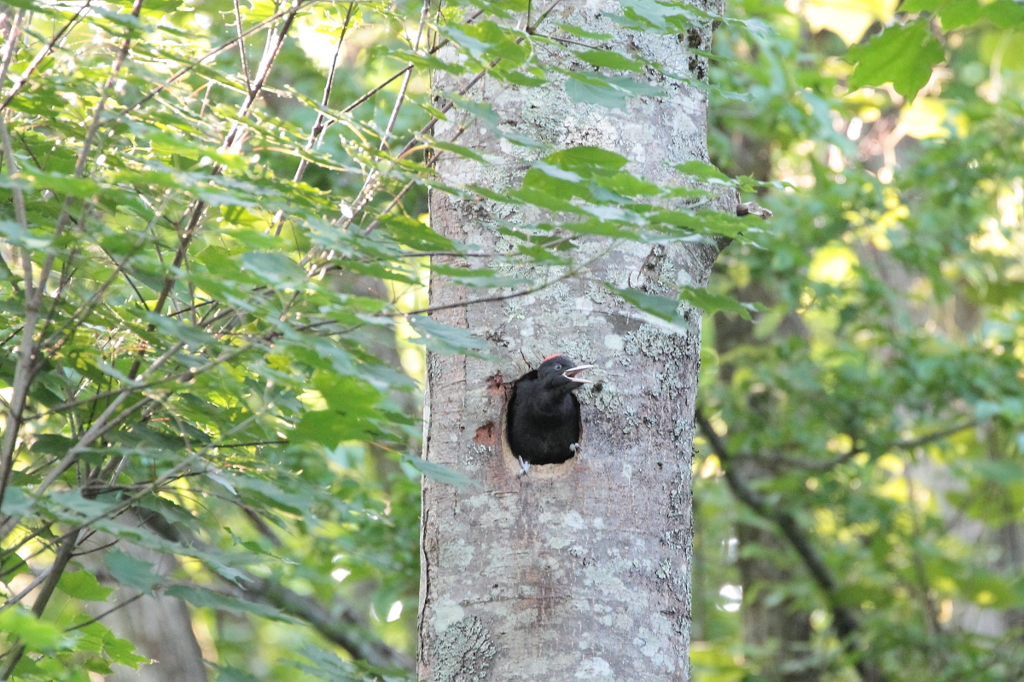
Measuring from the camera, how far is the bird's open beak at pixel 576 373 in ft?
7.47

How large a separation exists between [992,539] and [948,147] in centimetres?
398

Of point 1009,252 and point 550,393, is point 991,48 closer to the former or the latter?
point 1009,252

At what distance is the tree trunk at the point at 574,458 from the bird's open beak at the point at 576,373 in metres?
0.04

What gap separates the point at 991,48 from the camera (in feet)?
20.5

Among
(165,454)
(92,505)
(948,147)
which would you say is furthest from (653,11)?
(948,147)

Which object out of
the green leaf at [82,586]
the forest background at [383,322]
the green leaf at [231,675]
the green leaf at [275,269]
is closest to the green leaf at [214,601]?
the forest background at [383,322]

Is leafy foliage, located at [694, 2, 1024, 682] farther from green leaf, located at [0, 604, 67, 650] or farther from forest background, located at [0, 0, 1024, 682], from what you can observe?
green leaf, located at [0, 604, 67, 650]

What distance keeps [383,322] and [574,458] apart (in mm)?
835

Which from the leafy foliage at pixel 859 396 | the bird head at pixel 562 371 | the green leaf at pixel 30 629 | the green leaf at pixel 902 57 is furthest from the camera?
the leafy foliage at pixel 859 396

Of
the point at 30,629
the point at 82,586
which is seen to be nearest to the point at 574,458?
the point at 82,586

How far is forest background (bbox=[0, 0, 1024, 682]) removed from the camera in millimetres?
1679

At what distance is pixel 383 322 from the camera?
1613mm

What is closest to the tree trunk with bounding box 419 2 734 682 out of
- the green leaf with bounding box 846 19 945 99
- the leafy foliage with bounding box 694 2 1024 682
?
the green leaf with bounding box 846 19 945 99

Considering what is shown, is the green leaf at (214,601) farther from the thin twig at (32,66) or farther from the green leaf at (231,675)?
the thin twig at (32,66)
